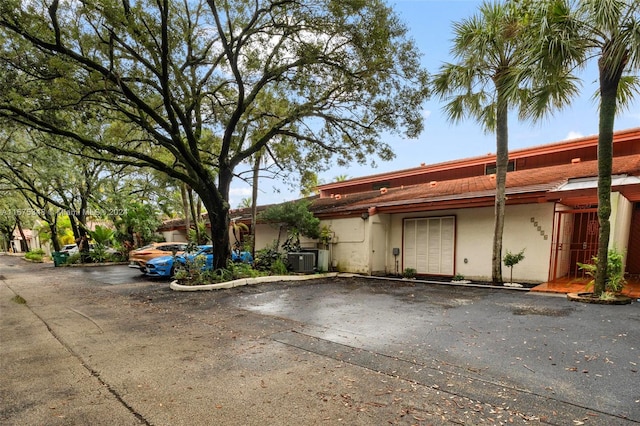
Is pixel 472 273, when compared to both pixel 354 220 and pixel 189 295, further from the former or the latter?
pixel 189 295

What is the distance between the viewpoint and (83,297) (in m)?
8.97

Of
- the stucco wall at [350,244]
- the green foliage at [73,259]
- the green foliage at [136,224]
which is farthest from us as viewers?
the green foliage at [136,224]

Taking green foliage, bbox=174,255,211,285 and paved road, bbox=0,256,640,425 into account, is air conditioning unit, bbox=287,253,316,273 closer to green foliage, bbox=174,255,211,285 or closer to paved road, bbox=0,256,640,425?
green foliage, bbox=174,255,211,285

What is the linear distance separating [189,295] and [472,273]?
360 inches

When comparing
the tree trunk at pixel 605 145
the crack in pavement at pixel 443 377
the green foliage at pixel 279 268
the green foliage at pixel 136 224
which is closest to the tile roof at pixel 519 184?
the tree trunk at pixel 605 145

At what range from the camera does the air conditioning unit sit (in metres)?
12.9

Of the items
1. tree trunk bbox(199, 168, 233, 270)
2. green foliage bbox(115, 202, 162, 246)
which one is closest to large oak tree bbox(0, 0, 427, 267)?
tree trunk bbox(199, 168, 233, 270)

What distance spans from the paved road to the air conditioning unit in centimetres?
534

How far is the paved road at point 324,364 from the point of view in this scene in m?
2.90

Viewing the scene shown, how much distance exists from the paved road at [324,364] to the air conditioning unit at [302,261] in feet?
17.5

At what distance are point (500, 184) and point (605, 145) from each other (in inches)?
111

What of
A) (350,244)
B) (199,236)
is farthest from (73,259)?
(350,244)

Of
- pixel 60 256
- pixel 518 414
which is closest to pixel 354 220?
pixel 518 414

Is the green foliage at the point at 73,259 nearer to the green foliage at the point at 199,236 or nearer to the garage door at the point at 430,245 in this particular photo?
the green foliage at the point at 199,236
